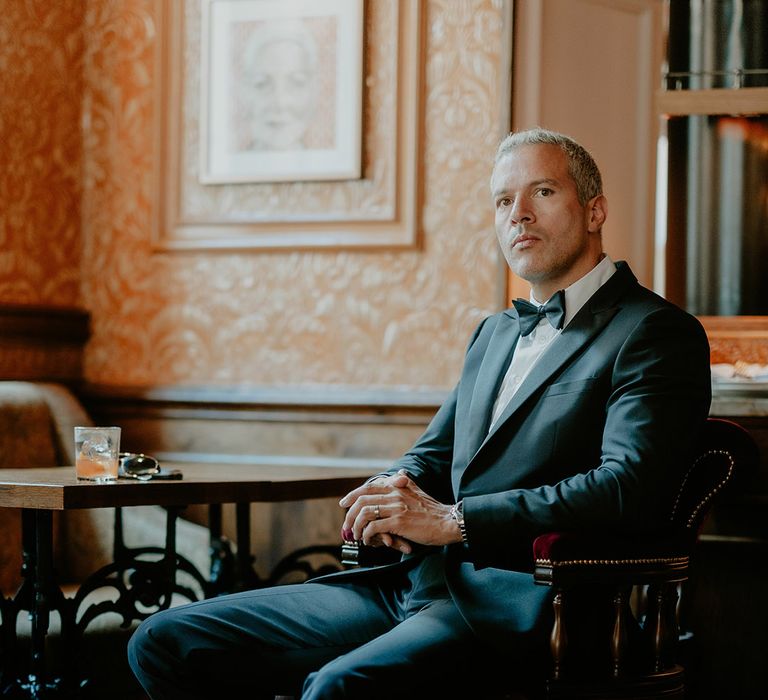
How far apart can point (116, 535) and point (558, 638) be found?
1.58 meters

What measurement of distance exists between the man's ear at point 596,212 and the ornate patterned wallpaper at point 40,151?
2063 millimetres

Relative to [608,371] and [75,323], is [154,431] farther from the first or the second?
[608,371]

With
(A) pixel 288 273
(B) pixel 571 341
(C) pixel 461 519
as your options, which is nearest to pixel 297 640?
(C) pixel 461 519

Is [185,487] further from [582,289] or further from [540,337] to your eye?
[582,289]

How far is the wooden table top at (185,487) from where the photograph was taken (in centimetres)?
228

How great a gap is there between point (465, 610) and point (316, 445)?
5.03 feet

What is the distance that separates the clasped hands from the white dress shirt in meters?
0.24

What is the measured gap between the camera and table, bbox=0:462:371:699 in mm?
2311

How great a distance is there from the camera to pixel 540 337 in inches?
90.8

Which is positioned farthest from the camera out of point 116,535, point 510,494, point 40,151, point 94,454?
point 40,151

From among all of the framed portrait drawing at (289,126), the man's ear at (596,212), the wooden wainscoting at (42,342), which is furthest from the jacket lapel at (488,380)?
the wooden wainscoting at (42,342)

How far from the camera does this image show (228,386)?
11.7ft

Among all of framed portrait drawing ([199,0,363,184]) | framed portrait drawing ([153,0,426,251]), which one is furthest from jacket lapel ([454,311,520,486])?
framed portrait drawing ([199,0,363,184])

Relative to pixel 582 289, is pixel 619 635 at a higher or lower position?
A: lower
